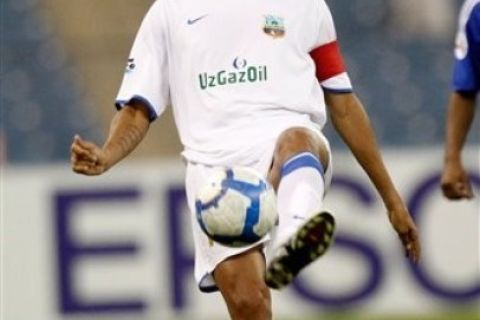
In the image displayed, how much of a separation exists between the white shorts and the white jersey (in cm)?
4

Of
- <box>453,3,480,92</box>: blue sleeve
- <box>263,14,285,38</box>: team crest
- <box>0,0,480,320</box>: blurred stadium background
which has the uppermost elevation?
<box>263,14,285,38</box>: team crest

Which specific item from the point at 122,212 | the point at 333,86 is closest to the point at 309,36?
the point at 333,86

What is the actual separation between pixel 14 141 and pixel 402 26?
9.54 ft

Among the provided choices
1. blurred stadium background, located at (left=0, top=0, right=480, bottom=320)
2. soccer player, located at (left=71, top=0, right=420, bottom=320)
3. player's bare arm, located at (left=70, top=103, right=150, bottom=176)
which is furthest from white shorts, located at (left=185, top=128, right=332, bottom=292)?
blurred stadium background, located at (left=0, top=0, right=480, bottom=320)

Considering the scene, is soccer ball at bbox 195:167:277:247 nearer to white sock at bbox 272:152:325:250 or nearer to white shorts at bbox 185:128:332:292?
white sock at bbox 272:152:325:250

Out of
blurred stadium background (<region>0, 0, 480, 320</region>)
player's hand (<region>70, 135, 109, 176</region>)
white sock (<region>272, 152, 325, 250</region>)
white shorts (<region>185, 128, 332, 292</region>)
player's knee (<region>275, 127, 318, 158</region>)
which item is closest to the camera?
white sock (<region>272, 152, 325, 250</region>)

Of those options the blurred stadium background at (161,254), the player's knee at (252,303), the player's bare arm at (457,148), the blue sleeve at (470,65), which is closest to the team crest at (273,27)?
the player's knee at (252,303)

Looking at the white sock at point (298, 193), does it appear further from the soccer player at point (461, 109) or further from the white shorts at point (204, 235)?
the soccer player at point (461, 109)

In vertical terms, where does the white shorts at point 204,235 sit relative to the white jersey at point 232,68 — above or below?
below

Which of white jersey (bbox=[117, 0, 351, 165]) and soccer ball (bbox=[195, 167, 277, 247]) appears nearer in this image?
soccer ball (bbox=[195, 167, 277, 247])

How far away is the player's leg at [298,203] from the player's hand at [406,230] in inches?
16.3

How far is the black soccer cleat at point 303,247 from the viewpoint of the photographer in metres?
6.14

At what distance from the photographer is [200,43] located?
274 inches

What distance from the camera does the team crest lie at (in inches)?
274
